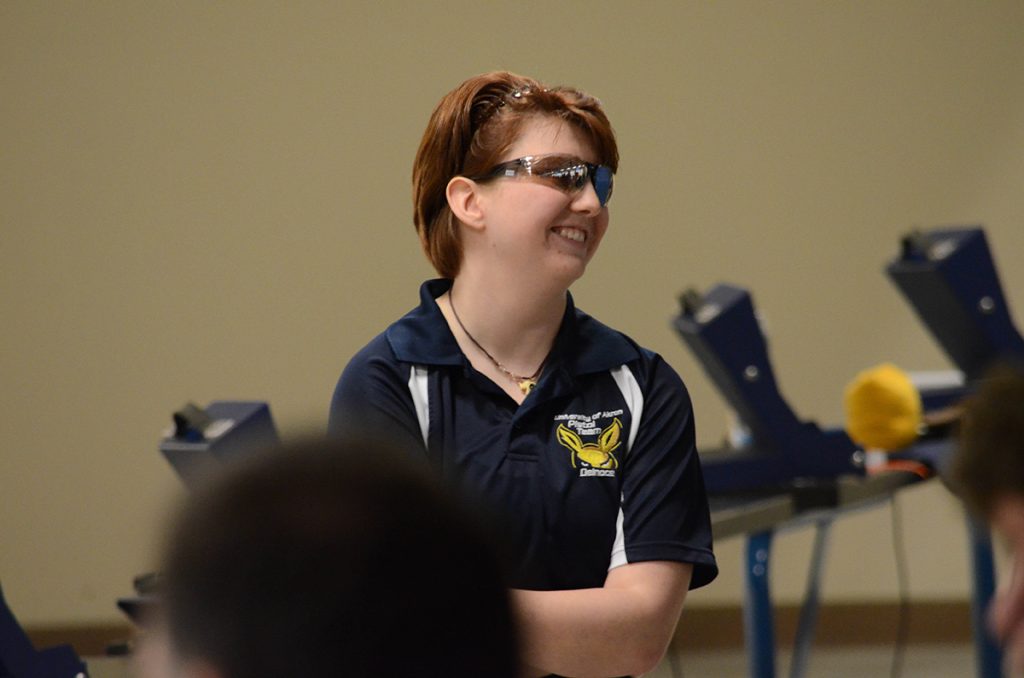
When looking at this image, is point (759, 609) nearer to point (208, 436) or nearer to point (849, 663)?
point (208, 436)

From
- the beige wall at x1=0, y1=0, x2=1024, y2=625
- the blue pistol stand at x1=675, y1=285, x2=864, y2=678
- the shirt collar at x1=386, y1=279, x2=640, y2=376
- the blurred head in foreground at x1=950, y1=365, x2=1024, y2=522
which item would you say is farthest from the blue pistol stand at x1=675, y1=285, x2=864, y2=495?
the blurred head in foreground at x1=950, y1=365, x2=1024, y2=522

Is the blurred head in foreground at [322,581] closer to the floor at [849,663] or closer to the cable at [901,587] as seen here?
the floor at [849,663]

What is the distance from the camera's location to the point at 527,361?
1621mm

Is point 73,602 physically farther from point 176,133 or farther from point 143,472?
point 176,133

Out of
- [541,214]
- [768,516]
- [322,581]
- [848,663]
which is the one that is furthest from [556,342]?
[848,663]

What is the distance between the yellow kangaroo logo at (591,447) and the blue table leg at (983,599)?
2068mm

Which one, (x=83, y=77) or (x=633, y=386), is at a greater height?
(x=83, y=77)

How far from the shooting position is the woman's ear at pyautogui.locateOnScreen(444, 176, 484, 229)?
1.59 metres

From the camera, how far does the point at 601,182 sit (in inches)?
62.3

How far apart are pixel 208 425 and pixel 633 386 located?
0.61 meters

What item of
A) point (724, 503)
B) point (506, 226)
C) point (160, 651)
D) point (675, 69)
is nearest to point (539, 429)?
point (506, 226)

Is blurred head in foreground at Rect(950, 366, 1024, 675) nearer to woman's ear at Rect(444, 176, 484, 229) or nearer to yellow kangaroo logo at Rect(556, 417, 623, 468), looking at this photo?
yellow kangaroo logo at Rect(556, 417, 623, 468)

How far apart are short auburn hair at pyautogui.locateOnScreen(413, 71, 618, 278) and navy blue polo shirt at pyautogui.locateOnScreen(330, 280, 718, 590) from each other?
18 cm

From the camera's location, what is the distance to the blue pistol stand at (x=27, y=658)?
192 centimetres
